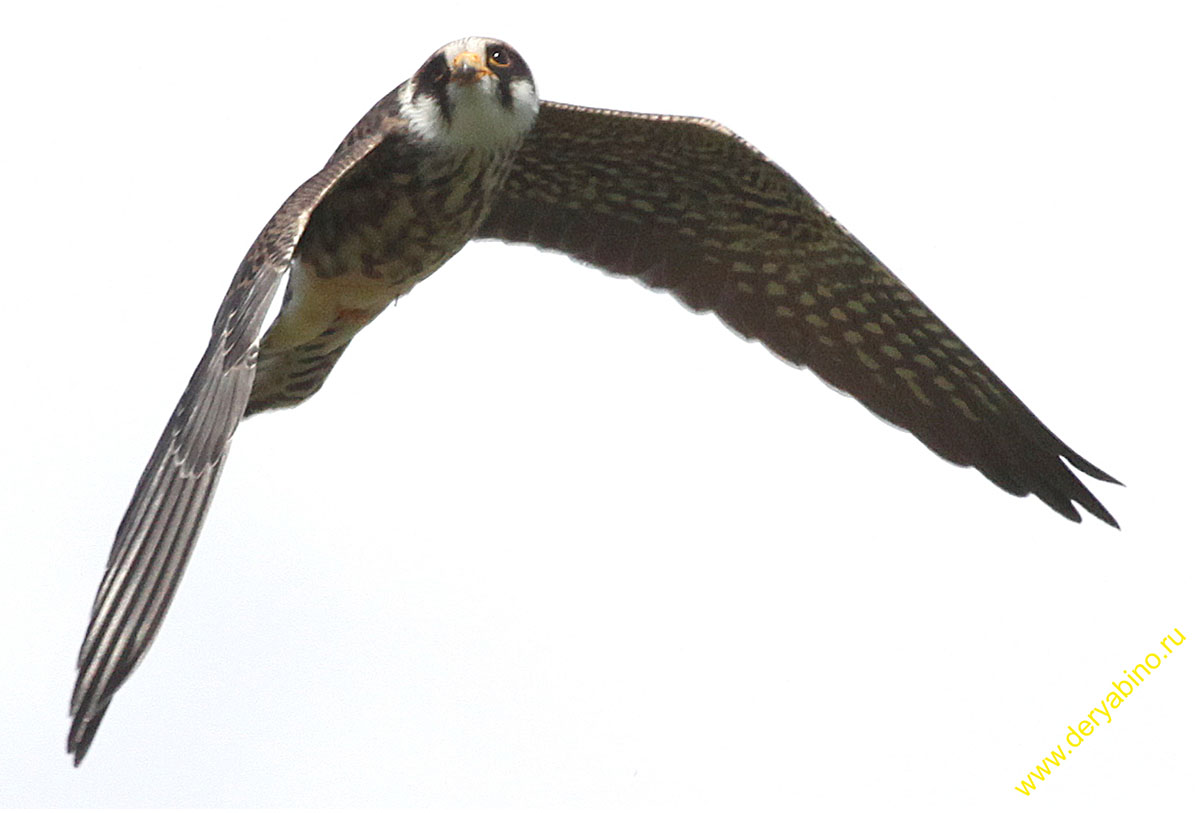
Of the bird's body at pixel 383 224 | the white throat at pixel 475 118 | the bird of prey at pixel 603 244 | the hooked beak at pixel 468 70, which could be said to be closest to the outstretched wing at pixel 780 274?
the bird of prey at pixel 603 244

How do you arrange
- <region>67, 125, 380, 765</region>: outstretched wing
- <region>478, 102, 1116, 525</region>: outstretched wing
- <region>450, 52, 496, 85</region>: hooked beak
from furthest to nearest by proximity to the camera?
<region>478, 102, 1116, 525</region>: outstretched wing
<region>450, 52, 496, 85</region>: hooked beak
<region>67, 125, 380, 765</region>: outstretched wing

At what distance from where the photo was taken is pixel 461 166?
313 inches

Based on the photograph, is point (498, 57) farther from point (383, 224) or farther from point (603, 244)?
point (603, 244)

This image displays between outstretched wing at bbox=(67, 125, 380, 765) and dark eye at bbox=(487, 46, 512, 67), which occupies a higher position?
dark eye at bbox=(487, 46, 512, 67)

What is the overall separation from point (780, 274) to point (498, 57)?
6.04 ft

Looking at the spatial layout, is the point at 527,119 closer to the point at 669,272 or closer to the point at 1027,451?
the point at 669,272

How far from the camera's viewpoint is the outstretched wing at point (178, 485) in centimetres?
583

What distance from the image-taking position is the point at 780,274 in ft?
29.4

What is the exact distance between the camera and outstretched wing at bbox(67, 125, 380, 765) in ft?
19.1

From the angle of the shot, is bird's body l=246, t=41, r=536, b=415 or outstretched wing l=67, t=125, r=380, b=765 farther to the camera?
bird's body l=246, t=41, r=536, b=415

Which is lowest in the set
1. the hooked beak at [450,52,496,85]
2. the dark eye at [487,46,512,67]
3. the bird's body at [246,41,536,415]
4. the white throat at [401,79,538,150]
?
the bird's body at [246,41,536,415]

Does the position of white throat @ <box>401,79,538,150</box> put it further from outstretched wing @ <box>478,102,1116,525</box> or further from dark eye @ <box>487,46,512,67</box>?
outstretched wing @ <box>478,102,1116,525</box>

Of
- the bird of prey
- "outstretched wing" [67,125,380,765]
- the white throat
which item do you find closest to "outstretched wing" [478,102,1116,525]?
the bird of prey

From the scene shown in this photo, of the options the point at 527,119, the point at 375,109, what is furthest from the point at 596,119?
the point at 375,109
